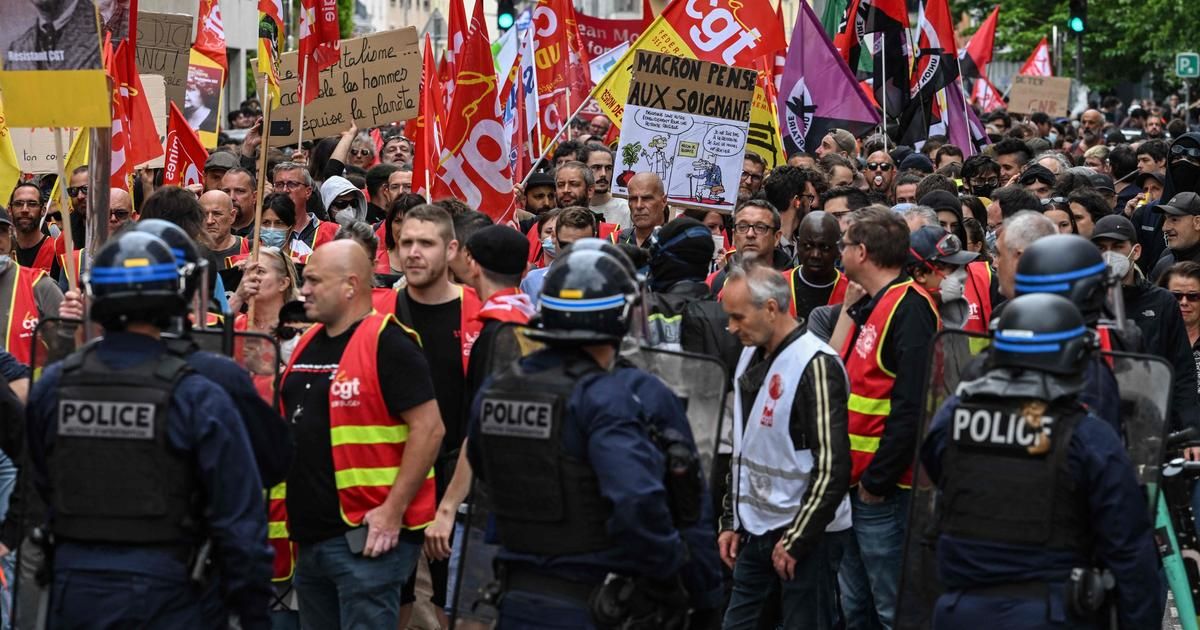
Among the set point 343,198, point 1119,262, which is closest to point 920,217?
point 1119,262

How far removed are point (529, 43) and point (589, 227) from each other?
19.9 ft

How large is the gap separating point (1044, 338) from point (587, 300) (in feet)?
4.10

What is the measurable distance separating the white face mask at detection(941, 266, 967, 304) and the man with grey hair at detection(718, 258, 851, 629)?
117cm

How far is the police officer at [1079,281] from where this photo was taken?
5.54 m

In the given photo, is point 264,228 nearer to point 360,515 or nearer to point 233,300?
point 233,300

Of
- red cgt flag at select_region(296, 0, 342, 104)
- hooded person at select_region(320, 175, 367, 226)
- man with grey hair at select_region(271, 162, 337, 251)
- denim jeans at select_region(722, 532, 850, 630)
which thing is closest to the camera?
denim jeans at select_region(722, 532, 850, 630)

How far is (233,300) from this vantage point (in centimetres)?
834

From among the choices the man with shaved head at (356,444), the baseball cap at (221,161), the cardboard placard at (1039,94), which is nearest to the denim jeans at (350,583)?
the man with shaved head at (356,444)

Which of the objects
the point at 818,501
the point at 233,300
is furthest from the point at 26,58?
the point at 818,501

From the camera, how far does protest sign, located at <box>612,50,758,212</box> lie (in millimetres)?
10906

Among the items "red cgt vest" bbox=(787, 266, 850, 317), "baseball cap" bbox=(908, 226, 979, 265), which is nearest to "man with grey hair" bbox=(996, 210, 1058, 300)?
"baseball cap" bbox=(908, 226, 979, 265)

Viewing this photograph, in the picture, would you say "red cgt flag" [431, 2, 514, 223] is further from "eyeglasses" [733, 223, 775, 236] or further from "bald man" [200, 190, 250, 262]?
"eyeglasses" [733, 223, 775, 236]

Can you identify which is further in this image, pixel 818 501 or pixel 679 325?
pixel 679 325

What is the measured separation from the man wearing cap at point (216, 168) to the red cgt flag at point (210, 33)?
346 cm
